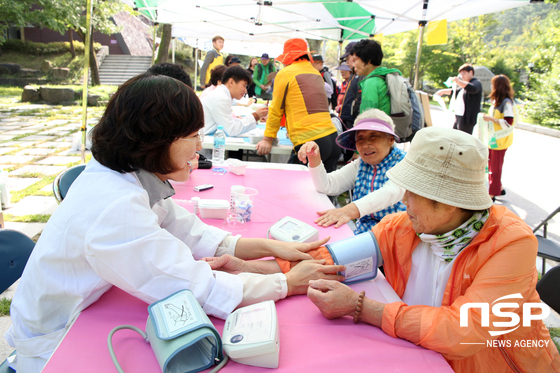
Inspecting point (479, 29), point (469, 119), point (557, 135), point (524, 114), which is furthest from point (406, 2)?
point (479, 29)

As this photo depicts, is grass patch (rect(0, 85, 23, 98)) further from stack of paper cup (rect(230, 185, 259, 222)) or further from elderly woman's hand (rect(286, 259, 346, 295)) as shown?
elderly woman's hand (rect(286, 259, 346, 295))

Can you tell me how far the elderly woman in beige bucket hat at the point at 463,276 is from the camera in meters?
1.07

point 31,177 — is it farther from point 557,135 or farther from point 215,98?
point 557,135

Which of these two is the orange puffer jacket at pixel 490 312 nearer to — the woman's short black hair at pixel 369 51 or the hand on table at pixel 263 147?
the hand on table at pixel 263 147

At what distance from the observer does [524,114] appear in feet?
48.8

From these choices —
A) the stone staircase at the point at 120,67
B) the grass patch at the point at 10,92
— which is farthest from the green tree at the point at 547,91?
the grass patch at the point at 10,92

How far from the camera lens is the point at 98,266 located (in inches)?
39.5

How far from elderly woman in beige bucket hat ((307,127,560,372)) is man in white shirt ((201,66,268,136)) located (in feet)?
10.2

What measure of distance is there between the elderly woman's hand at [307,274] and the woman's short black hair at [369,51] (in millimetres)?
3223

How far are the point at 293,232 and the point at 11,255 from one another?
3.71ft

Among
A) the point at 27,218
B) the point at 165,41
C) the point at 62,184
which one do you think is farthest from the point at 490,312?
the point at 165,41

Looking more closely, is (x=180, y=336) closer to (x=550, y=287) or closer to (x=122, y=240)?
(x=122, y=240)

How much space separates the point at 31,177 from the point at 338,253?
4.94 metres

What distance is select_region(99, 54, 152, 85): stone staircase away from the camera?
19489mm
